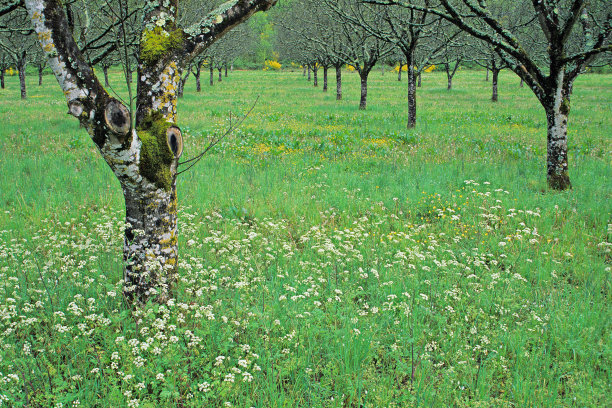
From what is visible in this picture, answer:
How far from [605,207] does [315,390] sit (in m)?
6.91

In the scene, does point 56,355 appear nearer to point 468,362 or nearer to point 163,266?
point 163,266

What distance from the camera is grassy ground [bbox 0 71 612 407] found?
3.07m

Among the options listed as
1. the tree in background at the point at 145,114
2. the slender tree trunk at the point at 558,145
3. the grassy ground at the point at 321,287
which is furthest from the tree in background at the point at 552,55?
the tree in background at the point at 145,114

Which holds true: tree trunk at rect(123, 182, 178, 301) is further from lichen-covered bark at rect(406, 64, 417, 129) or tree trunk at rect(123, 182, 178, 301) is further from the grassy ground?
lichen-covered bark at rect(406, 64, 417, 129)

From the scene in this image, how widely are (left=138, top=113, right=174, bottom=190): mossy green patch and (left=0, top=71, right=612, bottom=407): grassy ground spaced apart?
1.09 meters

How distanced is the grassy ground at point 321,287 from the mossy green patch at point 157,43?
218 centimetres

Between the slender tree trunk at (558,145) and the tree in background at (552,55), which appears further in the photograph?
the slender tree trunk at (558,145)

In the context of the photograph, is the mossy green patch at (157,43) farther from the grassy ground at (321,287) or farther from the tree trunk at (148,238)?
the grassy ground at (321,287)

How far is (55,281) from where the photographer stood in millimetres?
4176

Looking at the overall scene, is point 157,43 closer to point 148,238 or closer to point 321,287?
point 148,238

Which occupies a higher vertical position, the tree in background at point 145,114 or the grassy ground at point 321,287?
the tree in background at point 145,114

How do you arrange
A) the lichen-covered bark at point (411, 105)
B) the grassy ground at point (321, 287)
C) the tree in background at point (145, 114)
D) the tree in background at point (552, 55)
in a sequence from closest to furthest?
the grassy ground at point (321, 287), the tree in background at point (145, 114), the tree in background at point (552, 55), the lichen-covered bark at point (411, 105)

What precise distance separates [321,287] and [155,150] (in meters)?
2.37

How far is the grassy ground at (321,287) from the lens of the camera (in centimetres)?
307
